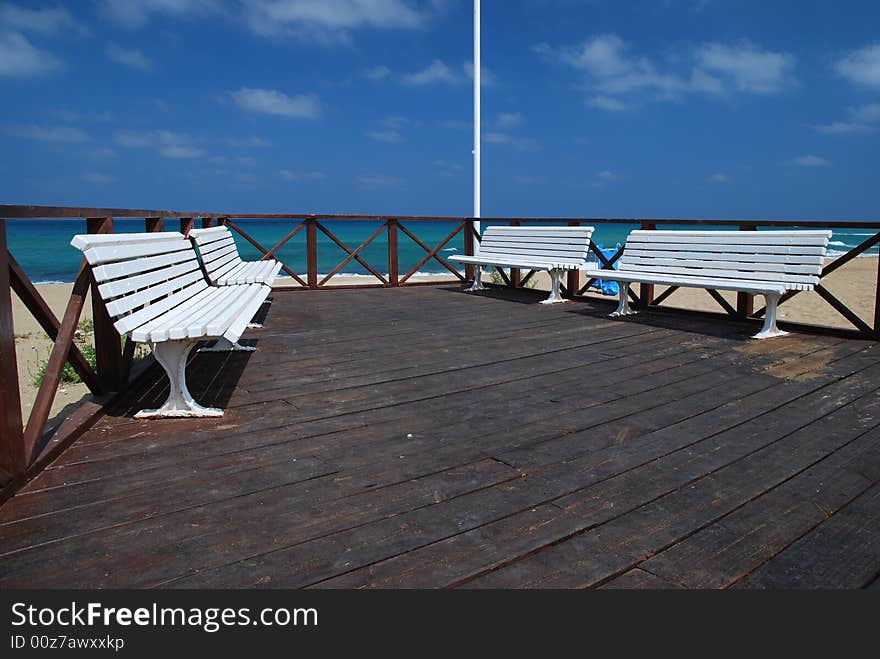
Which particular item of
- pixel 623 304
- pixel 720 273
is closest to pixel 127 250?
pixel 623 304

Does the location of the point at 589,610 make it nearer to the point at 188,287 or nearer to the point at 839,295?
the point at 188,287

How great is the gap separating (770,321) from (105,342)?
411cm

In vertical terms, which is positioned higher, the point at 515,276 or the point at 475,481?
the point at 515,276

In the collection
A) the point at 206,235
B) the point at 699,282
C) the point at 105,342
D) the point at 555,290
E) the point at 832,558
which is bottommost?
the point at 832,558

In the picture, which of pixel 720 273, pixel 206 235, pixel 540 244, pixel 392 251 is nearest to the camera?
pixel 206 235

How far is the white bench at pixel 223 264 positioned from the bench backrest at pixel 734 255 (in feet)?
10.1

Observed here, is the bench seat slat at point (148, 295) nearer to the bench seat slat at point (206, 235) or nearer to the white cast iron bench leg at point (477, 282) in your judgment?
the bench seat slat at point (206, 235)

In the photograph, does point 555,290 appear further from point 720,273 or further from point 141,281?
point 141,281

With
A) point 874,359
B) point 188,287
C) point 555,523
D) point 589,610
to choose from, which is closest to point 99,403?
point 188,287

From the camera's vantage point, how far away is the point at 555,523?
1.80 meters

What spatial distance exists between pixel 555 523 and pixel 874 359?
3.06m

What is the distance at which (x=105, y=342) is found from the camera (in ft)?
9.57

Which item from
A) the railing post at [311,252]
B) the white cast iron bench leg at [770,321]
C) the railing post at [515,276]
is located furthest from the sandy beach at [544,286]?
the railing post at [311,252]

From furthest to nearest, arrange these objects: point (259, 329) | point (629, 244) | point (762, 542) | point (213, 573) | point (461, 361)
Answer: point (629, 244), point (259, 329), point (461, 361), point (762, 542), point (213, 573)
